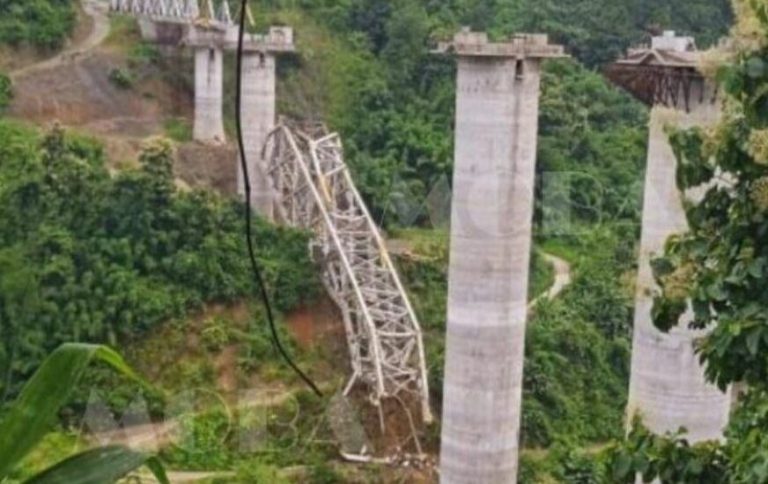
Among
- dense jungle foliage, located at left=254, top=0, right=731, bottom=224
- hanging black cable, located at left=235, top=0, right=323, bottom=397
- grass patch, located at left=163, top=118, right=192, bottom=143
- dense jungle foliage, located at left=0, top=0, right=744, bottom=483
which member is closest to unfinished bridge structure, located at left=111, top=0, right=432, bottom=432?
grass patch, located at left=163, top=118, right=192, bottom=143

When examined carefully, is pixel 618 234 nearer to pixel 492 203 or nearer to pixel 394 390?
pixel 394 390

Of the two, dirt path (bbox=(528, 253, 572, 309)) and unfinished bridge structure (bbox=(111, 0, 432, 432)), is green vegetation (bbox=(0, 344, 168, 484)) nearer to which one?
unfinished bridge structure (bbox=(111, 0, 432, 432))

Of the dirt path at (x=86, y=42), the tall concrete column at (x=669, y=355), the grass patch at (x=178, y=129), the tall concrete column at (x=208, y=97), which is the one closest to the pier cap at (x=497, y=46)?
the tall concrete column at (x=669, y=355)

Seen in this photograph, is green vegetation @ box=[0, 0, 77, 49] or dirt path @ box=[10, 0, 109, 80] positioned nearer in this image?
dirt path @ box=[10, 0, 109, 80]

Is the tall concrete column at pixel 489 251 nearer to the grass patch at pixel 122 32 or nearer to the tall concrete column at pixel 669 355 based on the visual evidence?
the tall concrete column at pixel 669 355

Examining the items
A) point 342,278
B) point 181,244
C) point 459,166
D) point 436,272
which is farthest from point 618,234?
point 459,166

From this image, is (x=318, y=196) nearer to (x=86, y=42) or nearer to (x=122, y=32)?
(x=86, y=42)

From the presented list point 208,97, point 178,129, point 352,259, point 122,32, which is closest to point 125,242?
point 352,259
